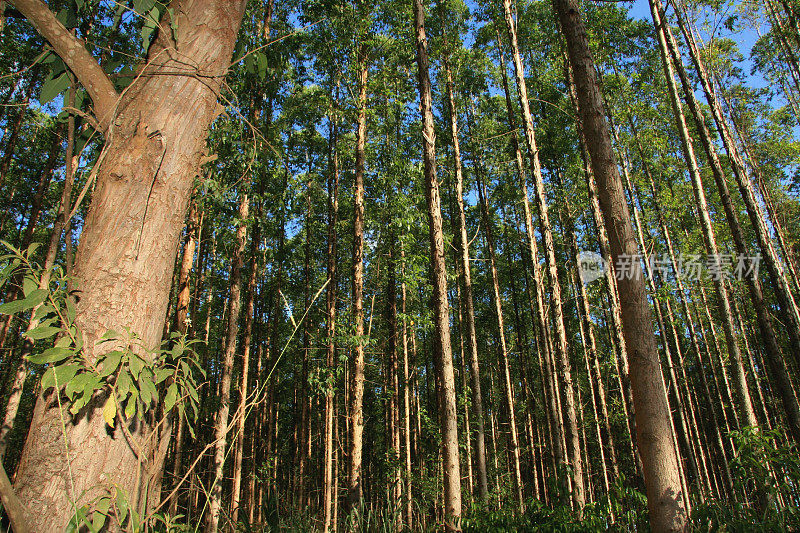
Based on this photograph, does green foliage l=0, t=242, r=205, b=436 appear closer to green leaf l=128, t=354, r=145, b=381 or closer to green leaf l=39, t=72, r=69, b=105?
green leaf l=128, t=354, r=145, b=381

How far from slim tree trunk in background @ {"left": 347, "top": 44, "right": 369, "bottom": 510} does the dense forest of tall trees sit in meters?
0.06

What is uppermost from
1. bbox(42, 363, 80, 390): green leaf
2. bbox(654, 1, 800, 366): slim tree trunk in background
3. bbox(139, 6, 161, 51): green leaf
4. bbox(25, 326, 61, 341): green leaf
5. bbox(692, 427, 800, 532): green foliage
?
bbox(654, 1, 800, 366): slim tree trunk in background

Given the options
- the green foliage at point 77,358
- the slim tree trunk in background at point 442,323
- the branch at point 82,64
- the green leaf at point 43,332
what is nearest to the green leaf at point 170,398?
the green foliage at point 77,358

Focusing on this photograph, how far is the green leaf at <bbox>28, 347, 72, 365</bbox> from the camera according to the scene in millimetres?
960

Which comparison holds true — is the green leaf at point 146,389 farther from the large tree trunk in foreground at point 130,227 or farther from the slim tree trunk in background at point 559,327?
the slim tree trunk in background at point 559,327

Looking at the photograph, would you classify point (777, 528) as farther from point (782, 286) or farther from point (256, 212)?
point (256, 212)

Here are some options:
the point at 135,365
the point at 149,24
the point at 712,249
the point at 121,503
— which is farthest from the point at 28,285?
the point at 712,249

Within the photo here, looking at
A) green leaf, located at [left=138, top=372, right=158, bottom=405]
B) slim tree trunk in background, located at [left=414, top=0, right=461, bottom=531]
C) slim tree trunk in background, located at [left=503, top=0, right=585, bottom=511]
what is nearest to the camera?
green leaf, located at [left=138, top=372, right=158, bottom=405]

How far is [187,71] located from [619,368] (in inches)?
434

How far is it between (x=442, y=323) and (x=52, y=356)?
5.00m

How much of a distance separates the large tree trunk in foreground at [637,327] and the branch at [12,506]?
390 cm

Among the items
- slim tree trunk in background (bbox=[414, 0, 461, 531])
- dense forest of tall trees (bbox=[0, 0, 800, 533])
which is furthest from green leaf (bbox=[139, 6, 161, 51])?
slim tree trunk in background (bbox=[414, 0, 461, 531])

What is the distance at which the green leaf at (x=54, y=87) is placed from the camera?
1.36 m

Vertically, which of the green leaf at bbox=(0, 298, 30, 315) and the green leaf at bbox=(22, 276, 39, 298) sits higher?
the green leaf at bbox=(22, 276, 39, 298)
